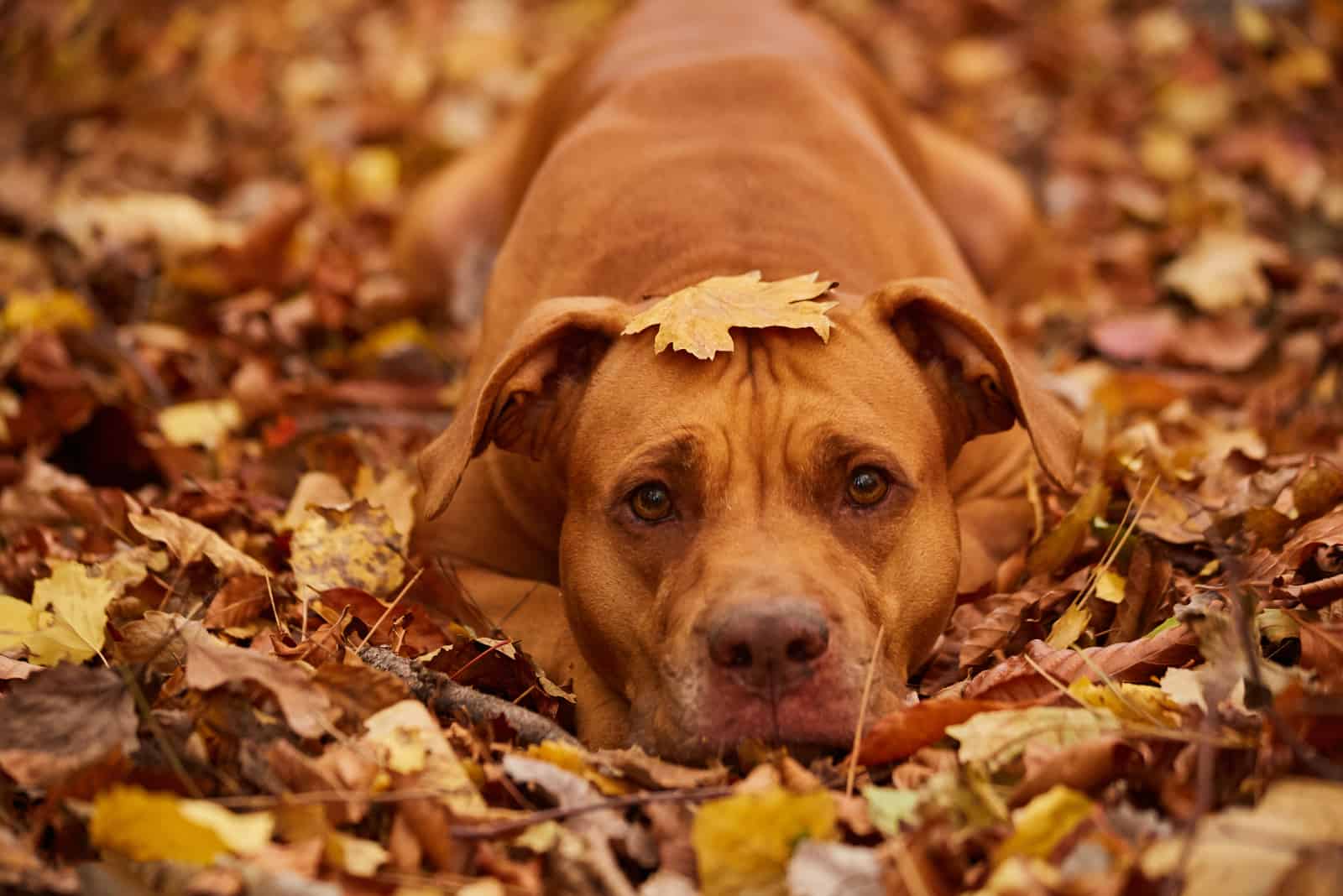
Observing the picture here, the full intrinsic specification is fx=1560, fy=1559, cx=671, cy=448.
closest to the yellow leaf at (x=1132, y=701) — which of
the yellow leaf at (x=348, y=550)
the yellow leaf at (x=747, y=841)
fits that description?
the yellow leaf at (x=747, y=841)

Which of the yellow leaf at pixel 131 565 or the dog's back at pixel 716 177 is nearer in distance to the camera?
the yellow leaf at pixel 131 565

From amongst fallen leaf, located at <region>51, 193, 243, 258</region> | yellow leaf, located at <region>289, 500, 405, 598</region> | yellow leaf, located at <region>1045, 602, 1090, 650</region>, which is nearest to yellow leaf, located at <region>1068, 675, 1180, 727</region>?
yellow leaf, located at <region>1045, 602, 1090, 650</region>

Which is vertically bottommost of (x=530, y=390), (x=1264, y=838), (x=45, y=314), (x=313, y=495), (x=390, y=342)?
(x=390, y=342)

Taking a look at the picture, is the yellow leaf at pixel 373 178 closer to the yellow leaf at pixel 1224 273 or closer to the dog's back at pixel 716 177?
the dog's back at pixel 716 177

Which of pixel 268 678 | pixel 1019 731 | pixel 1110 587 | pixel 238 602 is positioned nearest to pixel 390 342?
pixel 238 602

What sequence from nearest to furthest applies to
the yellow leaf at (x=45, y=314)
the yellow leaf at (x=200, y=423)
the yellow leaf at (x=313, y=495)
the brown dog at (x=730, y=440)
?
the brown dog at (x=730, y=440) < the yellow leaf at (x=313, y=495) < the yellow leaf at (x=200, y=423) < the yellow leaf at (x=45, y=314)

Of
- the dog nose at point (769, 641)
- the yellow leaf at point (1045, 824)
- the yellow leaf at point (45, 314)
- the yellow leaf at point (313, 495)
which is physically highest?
the dog nose at point (769, 641)

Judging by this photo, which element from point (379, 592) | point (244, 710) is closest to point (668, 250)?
point (379, 592)

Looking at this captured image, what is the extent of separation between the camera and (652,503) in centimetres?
340

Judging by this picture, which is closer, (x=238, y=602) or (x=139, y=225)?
(x=238, y=602)

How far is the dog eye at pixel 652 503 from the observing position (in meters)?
3.39

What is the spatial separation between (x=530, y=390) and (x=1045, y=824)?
5.40 ft

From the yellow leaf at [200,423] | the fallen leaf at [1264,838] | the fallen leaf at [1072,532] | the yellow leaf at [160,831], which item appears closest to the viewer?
the fallen leaf at [1264,838]

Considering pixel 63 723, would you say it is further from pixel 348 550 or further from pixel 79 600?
pixel 348 550
